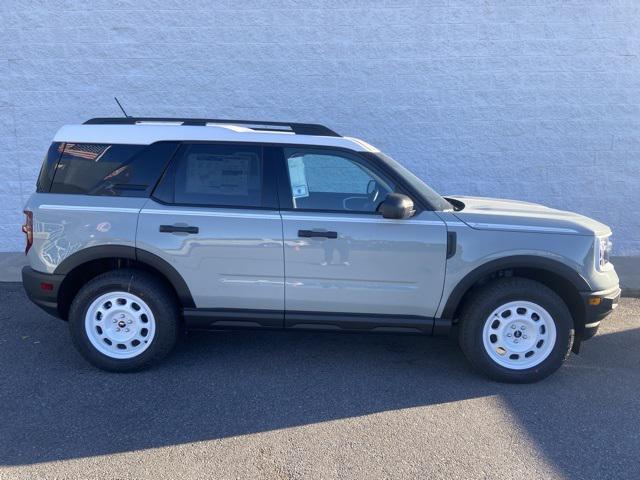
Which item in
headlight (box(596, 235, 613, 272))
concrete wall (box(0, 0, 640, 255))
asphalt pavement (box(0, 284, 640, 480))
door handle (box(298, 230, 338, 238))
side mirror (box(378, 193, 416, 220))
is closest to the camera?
asphalt pavement (box(0, 284, 640, 480))

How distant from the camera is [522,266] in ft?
14.2

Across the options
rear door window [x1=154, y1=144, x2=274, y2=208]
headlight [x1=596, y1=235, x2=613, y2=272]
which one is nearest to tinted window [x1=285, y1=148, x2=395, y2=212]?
rear door window [x1=154, y1=144, x2=274, y2=208]

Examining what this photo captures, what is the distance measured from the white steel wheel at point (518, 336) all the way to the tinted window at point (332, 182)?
1298mm

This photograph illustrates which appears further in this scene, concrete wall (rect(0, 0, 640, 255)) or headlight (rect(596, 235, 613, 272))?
concrete wall (rect(0, 0, 640, 255))

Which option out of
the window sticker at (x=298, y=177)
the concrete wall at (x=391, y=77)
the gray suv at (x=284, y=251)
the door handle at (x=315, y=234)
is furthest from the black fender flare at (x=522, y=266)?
the concrete wall at (x=391, y=77)

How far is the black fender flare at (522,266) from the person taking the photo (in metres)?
4.30

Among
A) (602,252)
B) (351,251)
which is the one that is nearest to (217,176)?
(351,251)

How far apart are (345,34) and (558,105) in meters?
3.07

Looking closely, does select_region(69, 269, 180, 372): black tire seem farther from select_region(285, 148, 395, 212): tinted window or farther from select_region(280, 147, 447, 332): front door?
select_region(285, 148, 395, 212): tinted window

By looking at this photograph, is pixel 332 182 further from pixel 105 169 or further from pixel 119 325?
pixel 119 325

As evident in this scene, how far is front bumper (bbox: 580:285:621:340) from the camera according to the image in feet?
14.2

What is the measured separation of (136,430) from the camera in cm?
368

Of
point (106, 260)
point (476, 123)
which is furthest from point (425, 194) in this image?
point (476, 123)

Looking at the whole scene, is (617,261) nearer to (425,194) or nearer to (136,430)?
(425,194)
